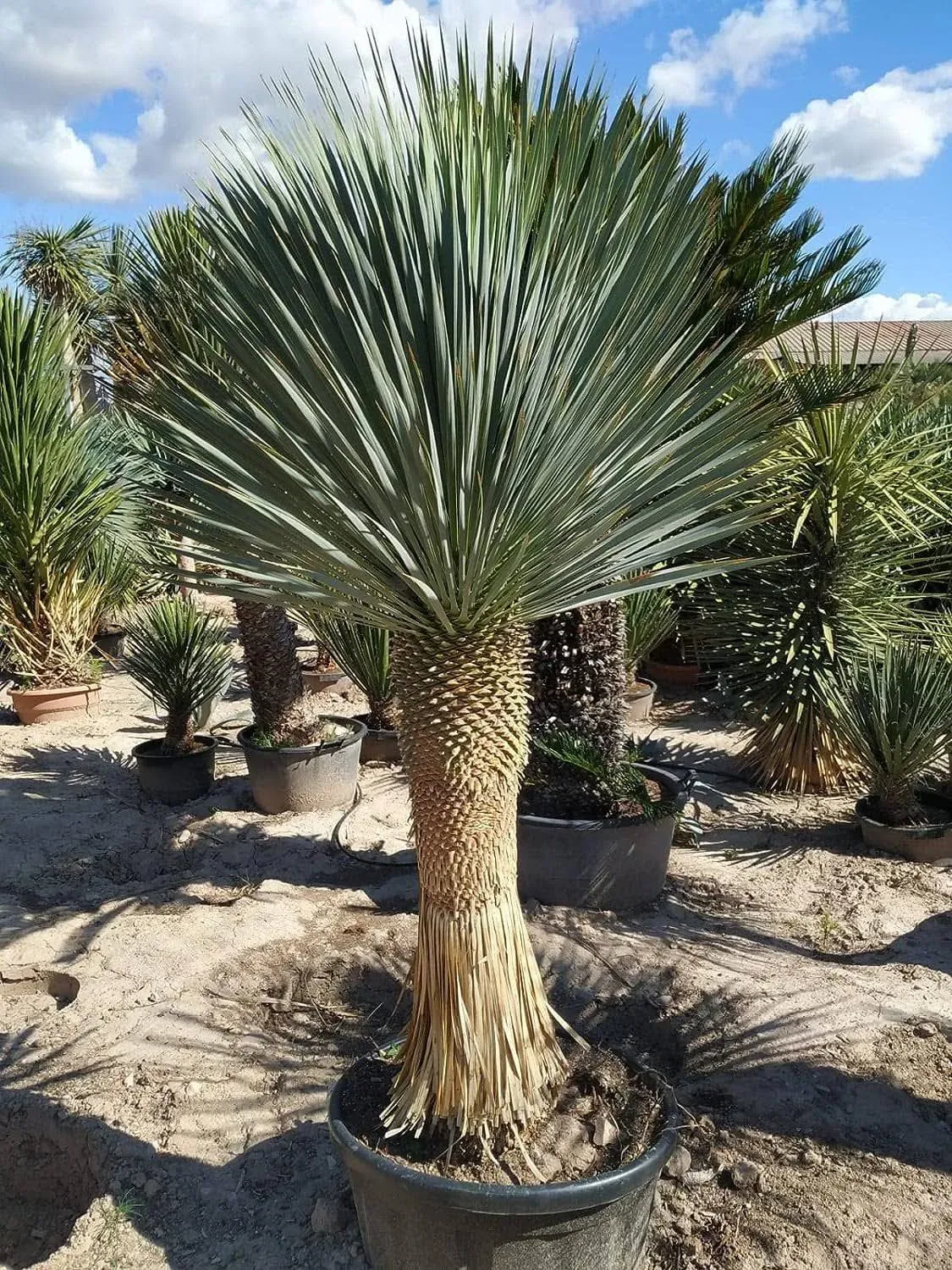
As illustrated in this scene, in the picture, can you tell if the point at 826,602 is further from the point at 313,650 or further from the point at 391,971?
the point at 313,650

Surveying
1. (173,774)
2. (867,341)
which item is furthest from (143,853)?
(867,341)

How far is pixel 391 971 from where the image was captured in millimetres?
3855

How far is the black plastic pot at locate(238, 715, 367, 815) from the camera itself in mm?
5730

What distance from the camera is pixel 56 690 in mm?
7961

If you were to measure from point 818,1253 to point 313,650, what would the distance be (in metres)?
8.19

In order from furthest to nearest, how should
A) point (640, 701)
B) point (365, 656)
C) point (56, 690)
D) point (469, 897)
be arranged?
1. point (56, 690)
2. point (640, 701)
3. point (365, 656)
4. point (469, 897)

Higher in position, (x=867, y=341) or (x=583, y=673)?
(x=867, y=341)

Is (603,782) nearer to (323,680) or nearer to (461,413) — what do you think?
(461,413)

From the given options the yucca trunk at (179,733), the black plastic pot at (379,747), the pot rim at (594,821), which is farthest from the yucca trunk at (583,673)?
the yucca trunk at (179,733)

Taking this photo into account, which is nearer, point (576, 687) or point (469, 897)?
point (469, 897)

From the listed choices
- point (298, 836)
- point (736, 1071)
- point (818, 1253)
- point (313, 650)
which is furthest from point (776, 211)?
point (313, 650)

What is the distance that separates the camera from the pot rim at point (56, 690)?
25.9 ft

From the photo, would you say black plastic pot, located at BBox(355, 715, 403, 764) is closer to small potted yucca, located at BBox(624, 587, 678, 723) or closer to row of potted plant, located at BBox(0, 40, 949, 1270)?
small potted yucca, located at BBox(624, 587, 678, 723)

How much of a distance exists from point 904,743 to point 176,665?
4375 mm
